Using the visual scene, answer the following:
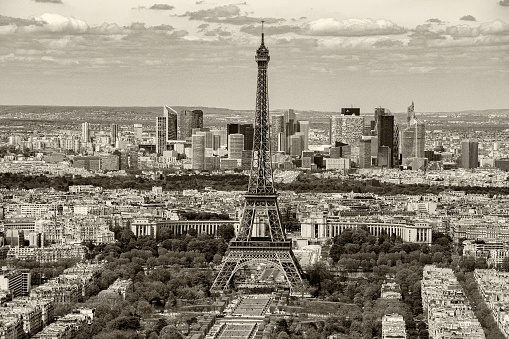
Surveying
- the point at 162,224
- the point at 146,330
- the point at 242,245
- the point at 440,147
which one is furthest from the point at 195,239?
the point at 440,147

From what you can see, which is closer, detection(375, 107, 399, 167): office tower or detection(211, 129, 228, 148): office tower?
detection(375, 107, 399, 167): office tower

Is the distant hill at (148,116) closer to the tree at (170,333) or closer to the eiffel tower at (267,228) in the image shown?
the eiffel tower at (267,228)

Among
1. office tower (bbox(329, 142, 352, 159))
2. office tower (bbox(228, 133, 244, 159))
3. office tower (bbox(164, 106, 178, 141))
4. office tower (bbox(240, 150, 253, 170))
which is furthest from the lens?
office tower (bbox(164, 106, 178, 141))

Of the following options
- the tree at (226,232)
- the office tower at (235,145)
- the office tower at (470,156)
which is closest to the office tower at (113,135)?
the office tower at (235,145)

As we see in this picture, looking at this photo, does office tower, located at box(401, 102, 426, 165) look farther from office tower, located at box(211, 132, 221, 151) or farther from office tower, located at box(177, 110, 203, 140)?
office tower, located at box(177, 110, 203, 140)

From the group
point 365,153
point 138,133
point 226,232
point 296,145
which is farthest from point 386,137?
point 226,232

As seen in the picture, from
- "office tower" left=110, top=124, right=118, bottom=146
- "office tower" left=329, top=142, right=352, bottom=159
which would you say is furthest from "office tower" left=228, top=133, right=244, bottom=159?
"office tower" left=110, top=124, right=118, bottom=146

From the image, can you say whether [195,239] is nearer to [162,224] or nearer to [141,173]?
[162,224]
